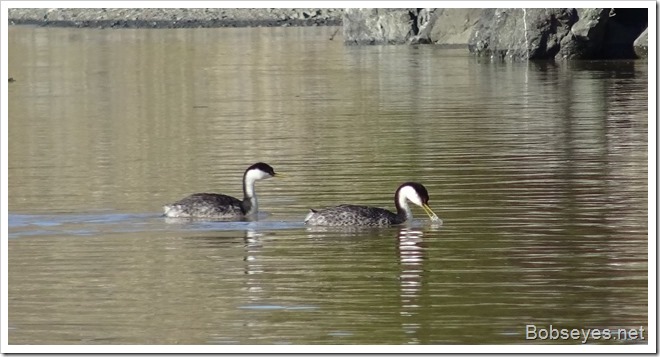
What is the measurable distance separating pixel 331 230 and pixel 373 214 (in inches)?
22.2

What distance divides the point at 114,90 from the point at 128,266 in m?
28.0

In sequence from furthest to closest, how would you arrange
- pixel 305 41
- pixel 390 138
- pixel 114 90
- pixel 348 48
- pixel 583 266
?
pixel 305 41, pixel 348 48, pixel 114 90, pixel 390 138, pixel 583 266

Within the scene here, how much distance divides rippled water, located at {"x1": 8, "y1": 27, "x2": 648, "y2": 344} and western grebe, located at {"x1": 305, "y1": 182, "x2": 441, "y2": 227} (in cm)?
14

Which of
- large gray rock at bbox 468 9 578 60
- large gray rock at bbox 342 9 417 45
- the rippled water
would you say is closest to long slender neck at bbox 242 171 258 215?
the rippled water

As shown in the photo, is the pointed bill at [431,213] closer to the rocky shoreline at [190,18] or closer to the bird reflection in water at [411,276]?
the bird reflection in water at [411,276]

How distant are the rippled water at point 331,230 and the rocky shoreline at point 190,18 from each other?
2554 inches

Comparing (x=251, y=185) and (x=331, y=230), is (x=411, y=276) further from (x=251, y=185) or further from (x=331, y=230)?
(x=251, y=185)

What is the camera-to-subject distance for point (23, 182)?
21.6 metres

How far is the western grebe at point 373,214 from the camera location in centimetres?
1780

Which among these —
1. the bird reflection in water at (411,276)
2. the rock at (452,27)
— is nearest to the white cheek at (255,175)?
the bird reflection in water at (411,276)

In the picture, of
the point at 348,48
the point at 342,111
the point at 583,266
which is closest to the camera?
the point at 583,266

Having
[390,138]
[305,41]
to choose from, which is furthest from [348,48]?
[390,138]

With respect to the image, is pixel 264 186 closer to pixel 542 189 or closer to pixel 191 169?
pixel 191 169

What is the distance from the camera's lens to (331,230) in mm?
17734
